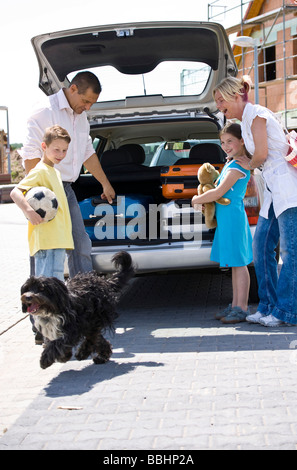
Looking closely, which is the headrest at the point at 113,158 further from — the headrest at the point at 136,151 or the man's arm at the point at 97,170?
the man's arm at the point at 97,170

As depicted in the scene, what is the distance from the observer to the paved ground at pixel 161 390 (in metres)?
3.38

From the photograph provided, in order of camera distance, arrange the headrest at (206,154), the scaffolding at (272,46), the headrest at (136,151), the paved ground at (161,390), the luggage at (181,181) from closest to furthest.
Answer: the paved ground at (161,390) < the luggage at (181,181) < the headrest at (206,154) < the headrest at (136,151) < the scaffolding at (272,46)

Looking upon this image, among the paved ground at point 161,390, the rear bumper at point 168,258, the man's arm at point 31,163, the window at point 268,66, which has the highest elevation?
the window at point 268,66

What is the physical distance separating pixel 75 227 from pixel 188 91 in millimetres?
2177

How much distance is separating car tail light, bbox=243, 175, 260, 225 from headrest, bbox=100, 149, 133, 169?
1.81 m

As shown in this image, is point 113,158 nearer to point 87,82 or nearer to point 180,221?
point 180,221

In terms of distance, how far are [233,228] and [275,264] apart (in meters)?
0.46

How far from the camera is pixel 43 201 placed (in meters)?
5.04

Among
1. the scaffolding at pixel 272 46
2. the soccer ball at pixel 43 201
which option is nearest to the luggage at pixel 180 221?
the soccer ball at pixel 43 201

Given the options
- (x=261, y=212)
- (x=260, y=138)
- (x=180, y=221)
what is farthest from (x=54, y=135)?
(x=261, y=212)

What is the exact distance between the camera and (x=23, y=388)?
14.5 feet

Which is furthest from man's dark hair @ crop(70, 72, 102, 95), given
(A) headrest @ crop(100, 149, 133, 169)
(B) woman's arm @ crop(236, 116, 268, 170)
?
(A) headrest @ crop(100, 149, 133, 169)

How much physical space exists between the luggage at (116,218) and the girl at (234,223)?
2.34 feet
